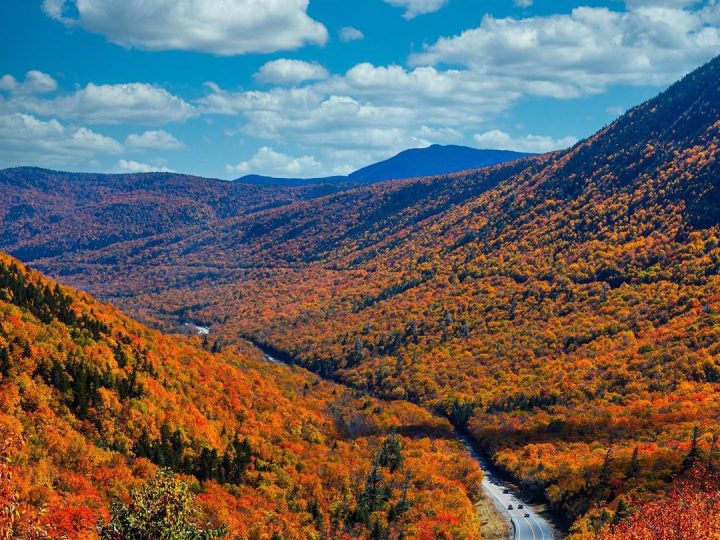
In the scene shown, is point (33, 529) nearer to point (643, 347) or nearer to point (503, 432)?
point (503, 432)

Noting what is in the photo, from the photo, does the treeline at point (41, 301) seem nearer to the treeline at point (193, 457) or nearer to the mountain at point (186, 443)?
the mountain at point (186, 443)

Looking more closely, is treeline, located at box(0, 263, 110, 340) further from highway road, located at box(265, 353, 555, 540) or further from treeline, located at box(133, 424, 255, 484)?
highway road, located at box(265, 353, 555, 540)

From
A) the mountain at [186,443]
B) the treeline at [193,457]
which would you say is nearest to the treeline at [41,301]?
the mountain at [186,443]

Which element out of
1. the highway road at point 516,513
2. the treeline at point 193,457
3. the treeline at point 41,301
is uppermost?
the treeline at point 41,301

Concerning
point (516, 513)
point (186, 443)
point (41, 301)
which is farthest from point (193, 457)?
point (516, 513)

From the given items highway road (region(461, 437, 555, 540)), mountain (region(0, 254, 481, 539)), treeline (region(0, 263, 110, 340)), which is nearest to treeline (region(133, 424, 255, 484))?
mountain (region(0, 254, 481, 539))

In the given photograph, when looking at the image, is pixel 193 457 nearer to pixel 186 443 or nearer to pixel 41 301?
pixel 186 443

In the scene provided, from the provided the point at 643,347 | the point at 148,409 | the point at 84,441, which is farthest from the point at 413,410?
the point at 84,441
